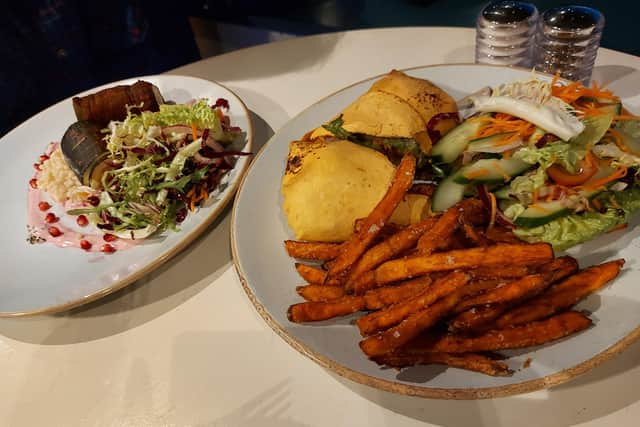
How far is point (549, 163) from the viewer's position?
171 centimetres

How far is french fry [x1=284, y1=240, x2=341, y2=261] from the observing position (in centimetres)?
166

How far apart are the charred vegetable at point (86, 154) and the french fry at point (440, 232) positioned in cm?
172

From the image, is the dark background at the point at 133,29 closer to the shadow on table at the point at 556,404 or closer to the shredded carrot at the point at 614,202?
the shredded carrot at the point at 614,202

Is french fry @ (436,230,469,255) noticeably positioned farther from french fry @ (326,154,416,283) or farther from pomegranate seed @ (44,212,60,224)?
pomegranate seed @ (44,212,60,224)

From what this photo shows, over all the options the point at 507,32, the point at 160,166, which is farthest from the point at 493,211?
the point at 160,166

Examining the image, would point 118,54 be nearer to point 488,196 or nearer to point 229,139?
point 229,139

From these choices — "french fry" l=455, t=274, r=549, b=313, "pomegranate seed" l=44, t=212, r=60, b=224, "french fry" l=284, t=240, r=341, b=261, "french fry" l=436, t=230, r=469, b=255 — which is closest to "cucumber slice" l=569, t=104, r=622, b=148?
"french fry" l=436, t=230, r=469, b=255

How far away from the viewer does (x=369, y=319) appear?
1.40m

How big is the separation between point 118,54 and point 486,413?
3803 mm

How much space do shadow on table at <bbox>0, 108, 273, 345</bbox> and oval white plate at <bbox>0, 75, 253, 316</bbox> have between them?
0.11m

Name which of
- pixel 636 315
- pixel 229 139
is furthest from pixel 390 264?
pixel 229 139

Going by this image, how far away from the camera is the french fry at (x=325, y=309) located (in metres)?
1.48

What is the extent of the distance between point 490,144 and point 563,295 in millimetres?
667

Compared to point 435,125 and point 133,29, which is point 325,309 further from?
point 133,29
